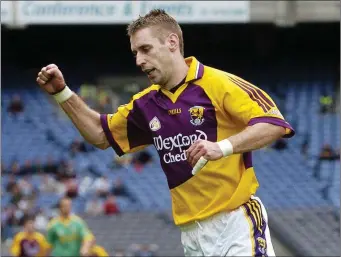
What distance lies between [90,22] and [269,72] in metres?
5.34

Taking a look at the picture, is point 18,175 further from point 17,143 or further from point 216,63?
point 216,63

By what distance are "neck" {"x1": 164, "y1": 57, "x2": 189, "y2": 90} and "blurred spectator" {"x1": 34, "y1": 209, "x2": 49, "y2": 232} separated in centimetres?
1286

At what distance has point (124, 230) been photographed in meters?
18.0

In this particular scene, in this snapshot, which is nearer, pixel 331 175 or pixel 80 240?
pixel 80 240

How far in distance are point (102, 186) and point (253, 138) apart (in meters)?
15.0

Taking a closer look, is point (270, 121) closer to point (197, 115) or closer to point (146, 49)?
point (197, 115)

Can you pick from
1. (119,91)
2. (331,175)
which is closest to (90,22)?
(119,91)

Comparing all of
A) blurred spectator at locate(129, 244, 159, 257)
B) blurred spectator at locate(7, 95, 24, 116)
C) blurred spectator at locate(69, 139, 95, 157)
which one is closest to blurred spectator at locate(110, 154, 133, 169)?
blurred spectator at locate(69, 139, 95, 157)

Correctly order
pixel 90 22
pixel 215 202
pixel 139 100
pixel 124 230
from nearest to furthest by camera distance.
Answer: pixel 215 202, pixel 139 100, pixel 124 230, pixel 90 22

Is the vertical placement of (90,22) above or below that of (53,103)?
above

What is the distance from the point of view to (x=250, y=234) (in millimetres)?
4859

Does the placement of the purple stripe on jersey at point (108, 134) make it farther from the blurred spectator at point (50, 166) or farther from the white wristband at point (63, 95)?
the blurred spectator at point (50, 166)

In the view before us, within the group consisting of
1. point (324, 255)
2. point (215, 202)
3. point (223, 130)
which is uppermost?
point (223, 130)

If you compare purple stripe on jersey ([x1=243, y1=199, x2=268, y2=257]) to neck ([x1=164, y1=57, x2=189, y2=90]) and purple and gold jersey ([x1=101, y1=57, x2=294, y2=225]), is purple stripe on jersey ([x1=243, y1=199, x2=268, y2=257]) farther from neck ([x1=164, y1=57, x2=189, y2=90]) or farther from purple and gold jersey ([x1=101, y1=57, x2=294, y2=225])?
neck ([x1=164, y1=57, x2=189, y2=90])
